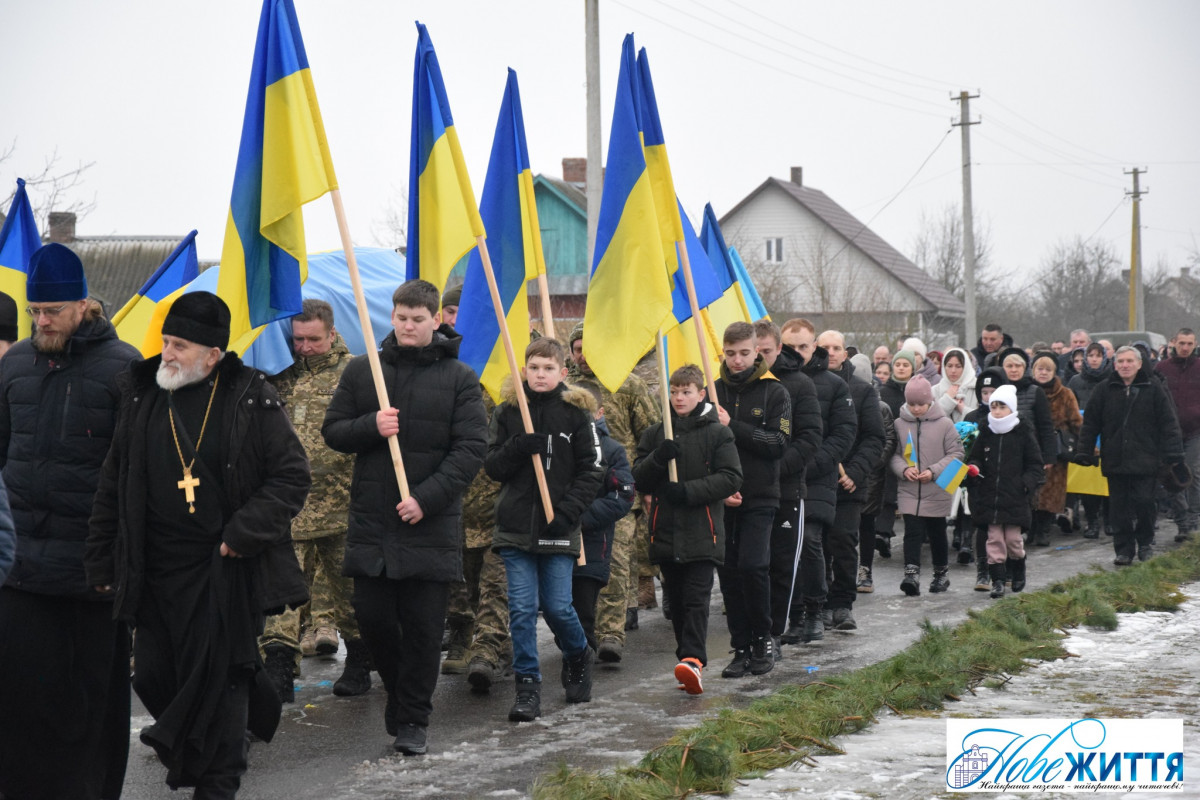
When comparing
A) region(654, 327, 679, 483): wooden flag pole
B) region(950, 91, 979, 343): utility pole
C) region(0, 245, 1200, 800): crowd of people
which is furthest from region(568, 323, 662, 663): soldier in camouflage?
region(950, 91, 979, 343): utility pole

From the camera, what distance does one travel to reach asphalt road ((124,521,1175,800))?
222 inches

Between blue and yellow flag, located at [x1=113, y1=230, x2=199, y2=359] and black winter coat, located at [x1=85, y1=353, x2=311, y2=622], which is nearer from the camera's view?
black winter coat, located at [x1=85, y1=353, x2=311, y2=622]

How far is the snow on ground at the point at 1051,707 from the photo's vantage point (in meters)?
5.17

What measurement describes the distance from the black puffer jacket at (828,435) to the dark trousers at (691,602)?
1574 millimetres

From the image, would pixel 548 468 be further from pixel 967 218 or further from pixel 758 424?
pixel 967 218

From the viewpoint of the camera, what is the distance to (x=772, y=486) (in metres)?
8.18

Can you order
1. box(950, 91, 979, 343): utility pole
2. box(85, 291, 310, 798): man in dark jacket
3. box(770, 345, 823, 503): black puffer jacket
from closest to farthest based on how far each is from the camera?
1. box(85, 291, 310, 798): man in dark jacket
2. box(770, 345, 823, 503): black puffer jacket
3. box(950, 91, 979, 343): utility pole

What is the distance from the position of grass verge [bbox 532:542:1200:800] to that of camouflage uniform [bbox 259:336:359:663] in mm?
2513

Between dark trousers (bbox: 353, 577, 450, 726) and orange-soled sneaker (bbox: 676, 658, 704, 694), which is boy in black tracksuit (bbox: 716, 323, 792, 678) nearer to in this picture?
orange-soled sneaker (bbox: 676, 658, 704, 694)

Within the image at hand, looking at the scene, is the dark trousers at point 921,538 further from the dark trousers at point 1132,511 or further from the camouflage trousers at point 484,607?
the camouflage trousers at point 484,607

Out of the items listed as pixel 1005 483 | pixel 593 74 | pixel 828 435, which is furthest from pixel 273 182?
pixel 593 74

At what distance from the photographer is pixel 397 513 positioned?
6293mm

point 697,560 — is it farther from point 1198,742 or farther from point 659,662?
point 1198,742

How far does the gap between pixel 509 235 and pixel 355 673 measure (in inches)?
106
